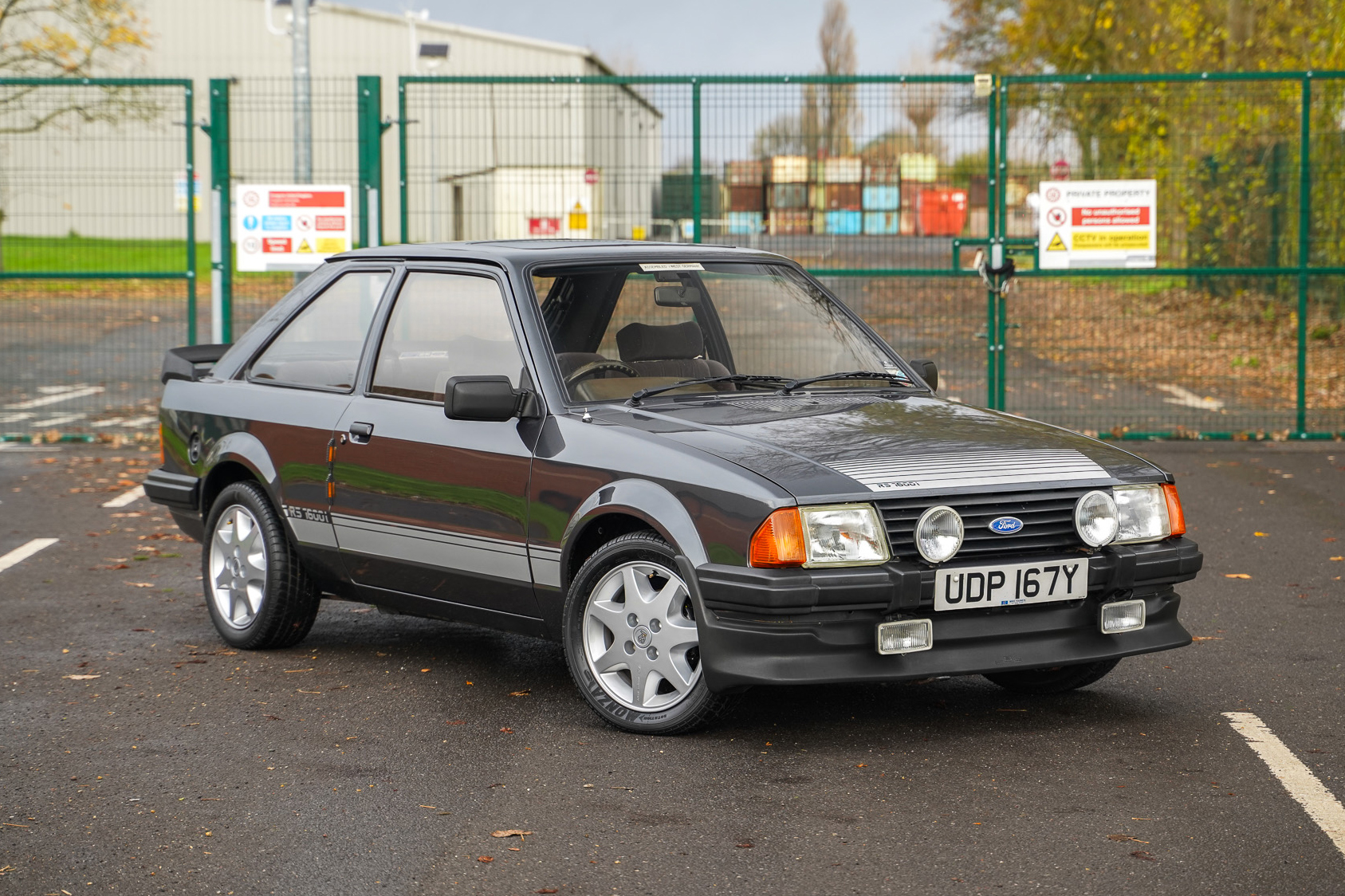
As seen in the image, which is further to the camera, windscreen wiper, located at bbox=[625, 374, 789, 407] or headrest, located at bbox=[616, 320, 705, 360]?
headrest, located at bbox=[616, 320, 705, 360]

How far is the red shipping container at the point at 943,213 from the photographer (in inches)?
490

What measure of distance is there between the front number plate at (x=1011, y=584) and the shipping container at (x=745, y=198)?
777cm

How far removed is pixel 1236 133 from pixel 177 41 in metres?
43.8

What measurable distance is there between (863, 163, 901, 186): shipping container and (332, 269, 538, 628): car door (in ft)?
22.0

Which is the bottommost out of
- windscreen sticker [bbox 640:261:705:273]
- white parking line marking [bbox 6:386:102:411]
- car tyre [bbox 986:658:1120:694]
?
car tyre [bbox 986:658:1120:694]

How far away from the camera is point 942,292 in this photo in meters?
12.9

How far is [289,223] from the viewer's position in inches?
496

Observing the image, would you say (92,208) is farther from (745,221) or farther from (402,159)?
(745,221)

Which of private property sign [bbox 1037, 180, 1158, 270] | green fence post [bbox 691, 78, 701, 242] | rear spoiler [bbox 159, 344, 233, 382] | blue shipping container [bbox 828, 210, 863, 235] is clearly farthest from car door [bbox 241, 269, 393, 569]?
private property sign [bbox 1037, 180, 1158, 270]

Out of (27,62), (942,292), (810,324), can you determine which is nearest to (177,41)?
(27,62)

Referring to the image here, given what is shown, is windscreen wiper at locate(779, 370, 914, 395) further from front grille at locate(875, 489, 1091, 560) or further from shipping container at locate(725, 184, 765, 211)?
shipping container at locate(725, 184, 765, 211)

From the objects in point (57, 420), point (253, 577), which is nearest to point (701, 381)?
point (253, 577)

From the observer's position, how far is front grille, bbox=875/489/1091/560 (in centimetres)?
482

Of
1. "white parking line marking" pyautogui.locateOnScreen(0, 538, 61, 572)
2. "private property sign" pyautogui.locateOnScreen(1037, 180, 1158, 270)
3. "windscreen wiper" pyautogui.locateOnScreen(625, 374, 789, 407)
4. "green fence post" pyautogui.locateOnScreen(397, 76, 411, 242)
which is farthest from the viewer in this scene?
"green fence post" pyautogui.locateOnScreen(397, 76, 411, 242)
